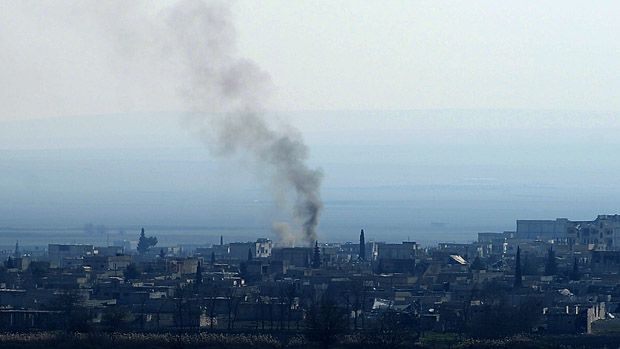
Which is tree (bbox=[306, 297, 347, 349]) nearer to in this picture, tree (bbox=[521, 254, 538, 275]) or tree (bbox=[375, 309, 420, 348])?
tree (bbox=[375, 309, 420, 348])

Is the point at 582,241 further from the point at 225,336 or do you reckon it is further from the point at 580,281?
the point at 225,336

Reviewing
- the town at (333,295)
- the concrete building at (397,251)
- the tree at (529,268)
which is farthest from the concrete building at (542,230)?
the tree at (529,268)

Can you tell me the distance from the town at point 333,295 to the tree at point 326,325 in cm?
4

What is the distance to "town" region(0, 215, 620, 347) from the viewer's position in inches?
2108

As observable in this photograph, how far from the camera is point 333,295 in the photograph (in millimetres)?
64875

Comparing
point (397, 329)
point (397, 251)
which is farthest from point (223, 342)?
point (397, 251)

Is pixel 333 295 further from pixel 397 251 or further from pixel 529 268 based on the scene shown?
pixel 397 251

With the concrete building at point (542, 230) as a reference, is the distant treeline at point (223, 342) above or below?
below

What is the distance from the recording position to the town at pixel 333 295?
53.5m

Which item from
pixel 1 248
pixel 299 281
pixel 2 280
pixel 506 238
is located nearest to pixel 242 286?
pixel 299 281

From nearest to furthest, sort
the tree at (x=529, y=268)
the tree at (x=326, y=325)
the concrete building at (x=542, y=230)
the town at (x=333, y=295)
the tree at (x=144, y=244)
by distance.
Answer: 1. the tree at (x=326, y=325)
2. the town at (x=333, y=295)
3. the tree at (x=529, y=268)
4. the tree at (x=144, y=244)
5. the concrete building at (x=542, y=230)

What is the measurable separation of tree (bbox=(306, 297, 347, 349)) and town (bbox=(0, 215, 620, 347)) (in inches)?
1.7

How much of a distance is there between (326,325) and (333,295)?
16693 millimetres

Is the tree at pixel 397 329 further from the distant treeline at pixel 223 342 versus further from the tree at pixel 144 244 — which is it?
the tree at pixel 144 244
